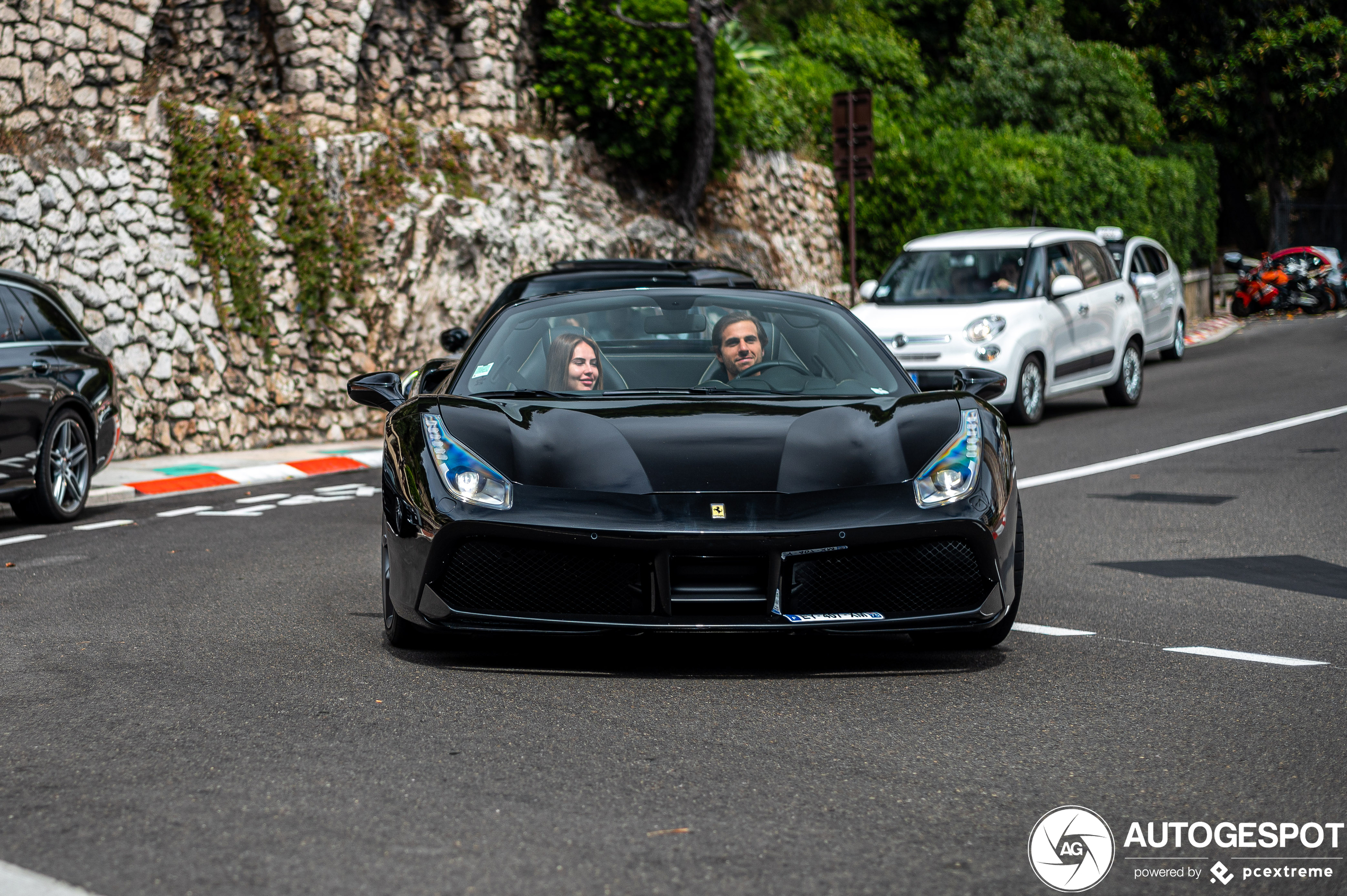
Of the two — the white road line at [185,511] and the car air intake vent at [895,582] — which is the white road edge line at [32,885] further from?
the white road line at [185,511]

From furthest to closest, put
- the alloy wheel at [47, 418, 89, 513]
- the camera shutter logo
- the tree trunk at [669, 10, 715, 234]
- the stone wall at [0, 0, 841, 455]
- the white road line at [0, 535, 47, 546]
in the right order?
the tree trunk at [669, 10, 715, 234] → the stone wall at [0, 0, 841, 455] → the alloy wheel at [47, 418, 89, 513] → the white road line at [0, 535, 47, 546] → the camera shutter logo

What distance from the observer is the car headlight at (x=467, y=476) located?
17.6 feet

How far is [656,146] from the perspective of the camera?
23.4m

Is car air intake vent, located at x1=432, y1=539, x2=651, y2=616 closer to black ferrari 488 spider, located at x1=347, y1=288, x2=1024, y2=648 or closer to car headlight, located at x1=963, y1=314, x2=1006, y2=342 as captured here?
black ferrari 488 spider, located at x1=347, y1=288, x2=1024, y2=648

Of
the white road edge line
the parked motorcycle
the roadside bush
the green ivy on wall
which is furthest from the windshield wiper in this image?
the parked motorcycle

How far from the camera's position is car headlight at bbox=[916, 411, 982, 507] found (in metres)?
5.43

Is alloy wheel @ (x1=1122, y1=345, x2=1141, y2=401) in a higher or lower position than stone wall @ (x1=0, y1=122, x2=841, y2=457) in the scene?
lower

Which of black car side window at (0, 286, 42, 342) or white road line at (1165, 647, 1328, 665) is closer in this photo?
white road line at (1165, 647, 1328, 665)

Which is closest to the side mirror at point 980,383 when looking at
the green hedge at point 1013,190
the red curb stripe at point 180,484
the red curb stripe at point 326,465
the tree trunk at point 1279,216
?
the red curb stripe at point 180,484

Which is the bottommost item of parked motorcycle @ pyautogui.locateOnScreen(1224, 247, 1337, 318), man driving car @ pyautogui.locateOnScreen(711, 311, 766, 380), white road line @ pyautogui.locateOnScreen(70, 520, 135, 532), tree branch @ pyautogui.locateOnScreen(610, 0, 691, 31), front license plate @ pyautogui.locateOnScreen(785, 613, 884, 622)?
parked motorcycle @ pyautogui.locateOnScreen(1224, 247, 1337, 318)

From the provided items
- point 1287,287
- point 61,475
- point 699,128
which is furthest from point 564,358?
point 1287,287

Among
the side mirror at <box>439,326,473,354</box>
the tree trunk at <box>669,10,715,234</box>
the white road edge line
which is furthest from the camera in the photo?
the tree trunk at <box>669,10,715,234</box>

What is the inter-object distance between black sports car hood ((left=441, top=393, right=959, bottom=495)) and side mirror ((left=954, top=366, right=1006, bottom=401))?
0.78 metres

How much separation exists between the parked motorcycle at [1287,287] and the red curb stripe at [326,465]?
2440 cm
